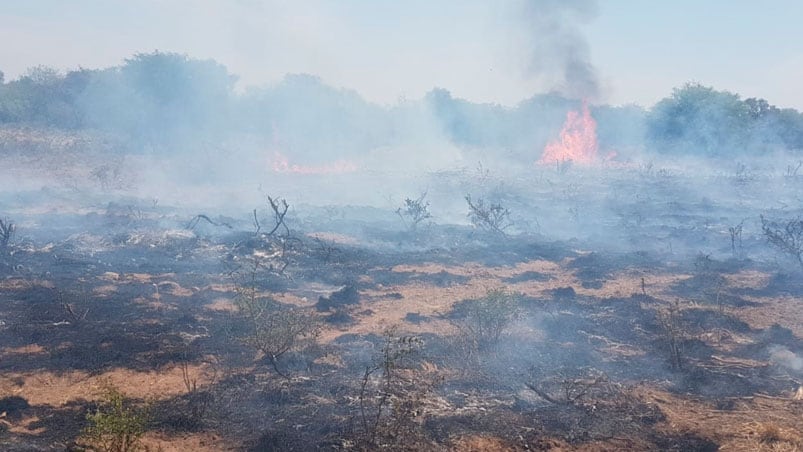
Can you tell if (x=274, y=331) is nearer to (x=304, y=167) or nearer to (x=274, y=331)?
(x=274, y=331)

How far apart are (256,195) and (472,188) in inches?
587

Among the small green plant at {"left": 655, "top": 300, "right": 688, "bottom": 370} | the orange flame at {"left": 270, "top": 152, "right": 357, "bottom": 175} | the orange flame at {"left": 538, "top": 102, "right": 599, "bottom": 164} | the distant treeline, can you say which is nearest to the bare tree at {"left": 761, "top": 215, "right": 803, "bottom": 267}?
the small green plant at {"left": 655, "top": 300, "right": 688, "bottom": 370}

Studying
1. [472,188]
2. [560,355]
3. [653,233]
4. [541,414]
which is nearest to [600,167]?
[472,188]

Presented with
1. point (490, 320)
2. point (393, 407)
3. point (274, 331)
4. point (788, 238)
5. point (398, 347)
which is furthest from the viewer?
point (788, 238)

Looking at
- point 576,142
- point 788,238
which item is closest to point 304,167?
point 576,142

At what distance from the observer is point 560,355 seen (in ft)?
30.8

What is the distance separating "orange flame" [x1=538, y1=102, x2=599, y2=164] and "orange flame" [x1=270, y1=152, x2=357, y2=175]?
1821cm

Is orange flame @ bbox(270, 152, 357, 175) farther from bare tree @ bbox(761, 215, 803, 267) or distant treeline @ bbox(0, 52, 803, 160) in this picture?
bare tree @ bbox(761, 215, 803, 267)

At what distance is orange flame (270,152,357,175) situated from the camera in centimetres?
4266

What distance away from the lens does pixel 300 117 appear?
51.2 meters

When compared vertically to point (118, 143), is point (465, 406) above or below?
below

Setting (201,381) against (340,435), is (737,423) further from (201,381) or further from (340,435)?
(201,381)

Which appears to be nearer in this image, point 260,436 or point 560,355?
point 260,436

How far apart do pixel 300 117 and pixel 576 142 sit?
27956 mm
